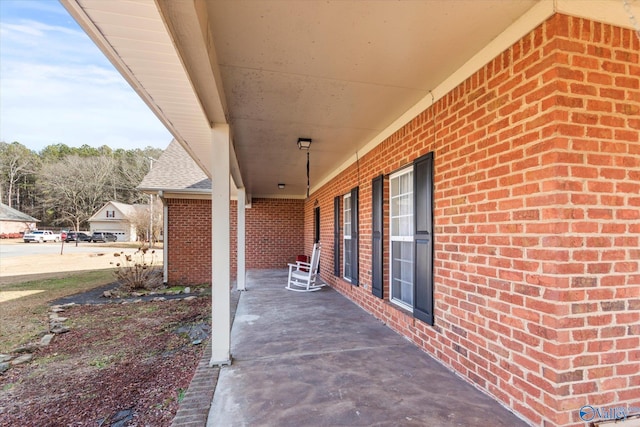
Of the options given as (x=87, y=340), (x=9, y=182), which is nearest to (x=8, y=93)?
(x=9, y=182)

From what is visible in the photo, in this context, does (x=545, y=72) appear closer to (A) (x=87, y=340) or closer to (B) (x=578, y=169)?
(B) (x=578, y=169)

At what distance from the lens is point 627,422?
181 centimetres

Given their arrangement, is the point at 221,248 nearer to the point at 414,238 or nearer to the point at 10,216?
the point at 414,238

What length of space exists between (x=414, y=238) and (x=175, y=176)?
822cm

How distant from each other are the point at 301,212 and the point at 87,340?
781 centimetres

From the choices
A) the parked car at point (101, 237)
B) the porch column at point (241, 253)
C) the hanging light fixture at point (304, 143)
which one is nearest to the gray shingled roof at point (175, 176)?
the porch column at point (241, 253)

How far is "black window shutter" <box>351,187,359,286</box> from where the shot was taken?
17.7 ft

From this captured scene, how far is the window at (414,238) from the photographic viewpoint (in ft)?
10.1

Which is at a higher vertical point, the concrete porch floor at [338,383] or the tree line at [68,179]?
the tree line at [68,179]

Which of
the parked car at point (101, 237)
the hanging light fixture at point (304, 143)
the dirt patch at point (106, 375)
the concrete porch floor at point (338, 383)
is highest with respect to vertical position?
the hanging light fixture at point (304, 143)

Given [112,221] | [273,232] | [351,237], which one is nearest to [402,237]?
[351,237]

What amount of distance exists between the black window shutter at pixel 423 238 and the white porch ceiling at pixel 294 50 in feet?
2.56

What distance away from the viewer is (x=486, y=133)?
232 cm

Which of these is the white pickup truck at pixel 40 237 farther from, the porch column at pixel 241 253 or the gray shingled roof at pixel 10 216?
the porch column at pixel 241 253
